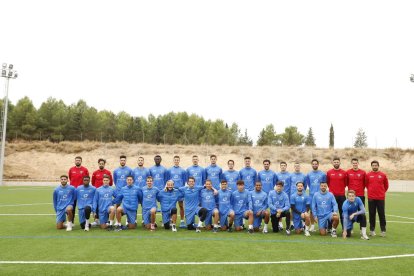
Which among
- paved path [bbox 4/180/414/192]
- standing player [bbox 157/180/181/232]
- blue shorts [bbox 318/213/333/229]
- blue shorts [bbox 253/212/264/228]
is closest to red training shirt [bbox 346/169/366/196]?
blue shorts [bbox 318/213/333/229]

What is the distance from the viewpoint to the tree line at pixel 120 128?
63250 millimetres

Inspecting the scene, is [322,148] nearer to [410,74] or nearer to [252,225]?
[410,74]

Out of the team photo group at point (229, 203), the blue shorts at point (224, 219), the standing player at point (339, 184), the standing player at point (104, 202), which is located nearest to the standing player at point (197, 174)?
the team photo group at point (229, 203)

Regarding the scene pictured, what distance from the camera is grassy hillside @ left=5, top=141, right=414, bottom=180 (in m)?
44.5

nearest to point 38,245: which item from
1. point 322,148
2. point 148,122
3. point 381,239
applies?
point 381,239

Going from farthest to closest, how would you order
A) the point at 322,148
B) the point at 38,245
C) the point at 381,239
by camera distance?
the point at 322,148 → the point at 381,239 → the point at 38,245

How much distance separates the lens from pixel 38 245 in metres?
7.99

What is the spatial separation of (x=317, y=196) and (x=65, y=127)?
61010mm

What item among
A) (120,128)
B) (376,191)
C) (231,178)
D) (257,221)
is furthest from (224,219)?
(120,128)

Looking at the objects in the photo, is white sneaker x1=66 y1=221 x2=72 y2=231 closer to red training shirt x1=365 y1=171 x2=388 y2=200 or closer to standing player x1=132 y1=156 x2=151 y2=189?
standing player x1=132 y1=156 x2=151 y2=189

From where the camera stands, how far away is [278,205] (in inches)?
409

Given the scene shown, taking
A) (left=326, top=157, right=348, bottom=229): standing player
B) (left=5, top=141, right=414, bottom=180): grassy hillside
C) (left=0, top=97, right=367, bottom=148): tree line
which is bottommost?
(left=326, top=157, right=348, bottom=229): standing player

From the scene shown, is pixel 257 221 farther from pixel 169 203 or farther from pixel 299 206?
pixel 169 203

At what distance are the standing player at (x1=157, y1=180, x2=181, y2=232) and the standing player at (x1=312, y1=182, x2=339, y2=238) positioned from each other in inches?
140
